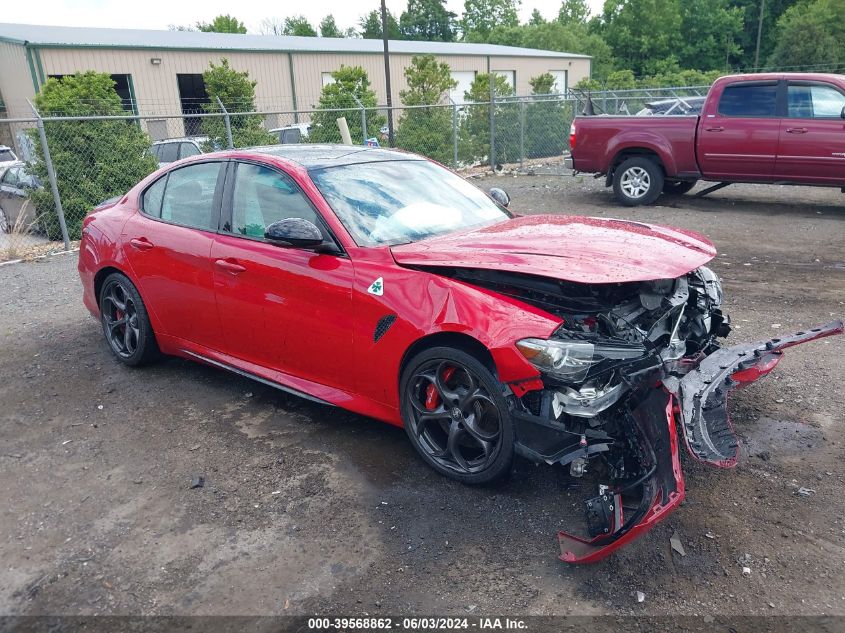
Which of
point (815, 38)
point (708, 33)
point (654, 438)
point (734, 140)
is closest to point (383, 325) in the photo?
point (654, 438)

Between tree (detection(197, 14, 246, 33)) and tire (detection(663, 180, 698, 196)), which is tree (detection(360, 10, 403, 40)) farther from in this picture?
tire (detection(663, 180, 698, 196))

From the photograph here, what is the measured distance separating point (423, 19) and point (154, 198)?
77816 mm

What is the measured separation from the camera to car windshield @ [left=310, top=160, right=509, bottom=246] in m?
3.97

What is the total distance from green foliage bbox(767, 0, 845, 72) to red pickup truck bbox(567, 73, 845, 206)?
37802mm

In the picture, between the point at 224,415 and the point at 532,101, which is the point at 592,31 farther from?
the point at 224,415

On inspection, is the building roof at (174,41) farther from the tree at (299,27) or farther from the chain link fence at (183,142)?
the tree at (299,27)

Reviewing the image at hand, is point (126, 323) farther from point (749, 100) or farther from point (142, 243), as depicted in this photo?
point (749, 100)

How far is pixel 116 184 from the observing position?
12.3 m

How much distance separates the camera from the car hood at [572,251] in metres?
3.25

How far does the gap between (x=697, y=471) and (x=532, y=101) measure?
656 inches

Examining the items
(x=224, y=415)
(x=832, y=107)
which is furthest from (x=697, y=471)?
(x=832, y=107)

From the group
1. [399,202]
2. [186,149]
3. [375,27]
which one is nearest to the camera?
[399,202]

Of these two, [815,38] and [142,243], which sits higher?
[815,38]

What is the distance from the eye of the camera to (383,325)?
11.9 ft
